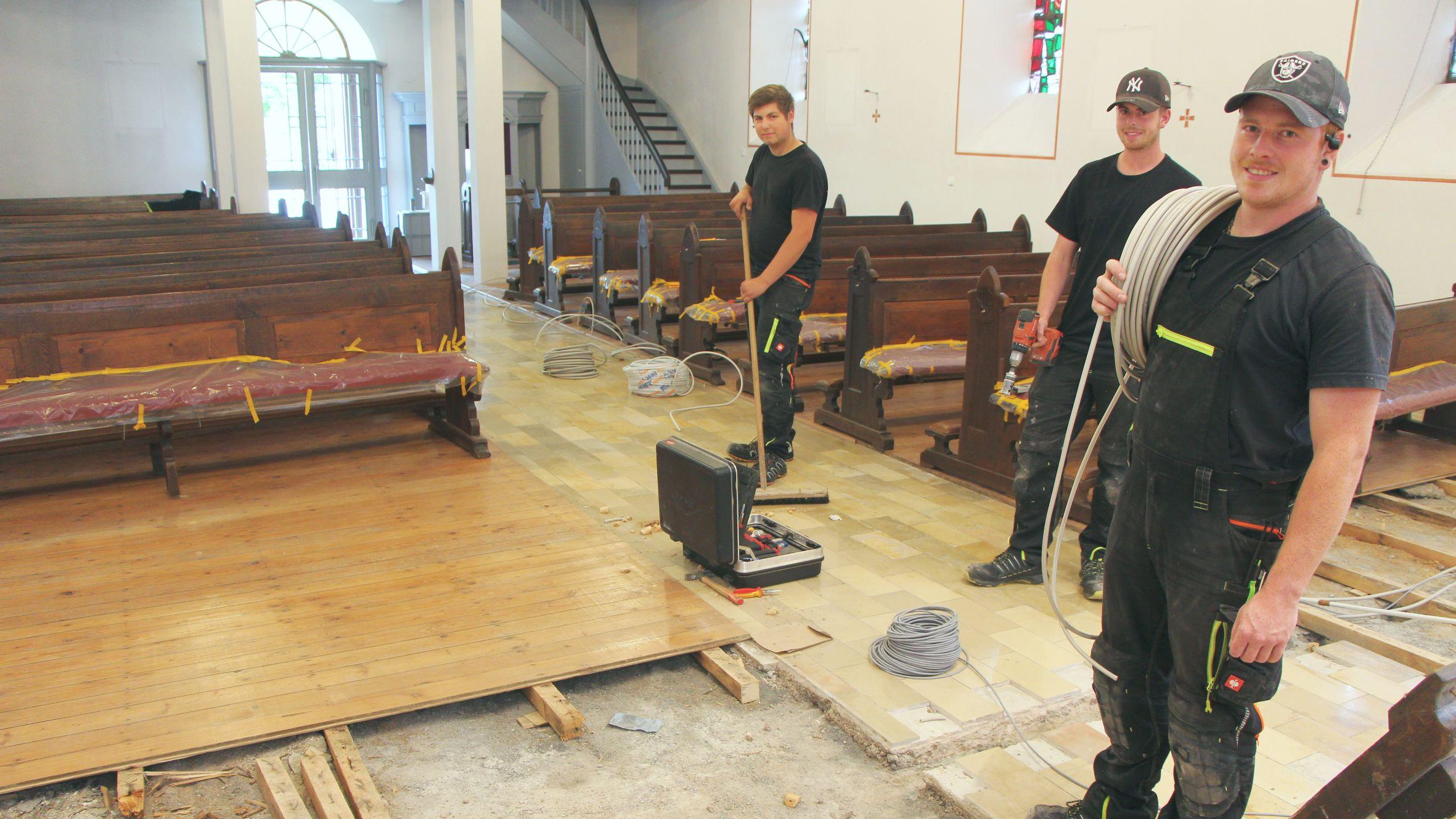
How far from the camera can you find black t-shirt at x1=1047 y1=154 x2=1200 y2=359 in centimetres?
318

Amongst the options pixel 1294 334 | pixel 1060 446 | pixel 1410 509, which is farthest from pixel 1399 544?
pixel 1294 334

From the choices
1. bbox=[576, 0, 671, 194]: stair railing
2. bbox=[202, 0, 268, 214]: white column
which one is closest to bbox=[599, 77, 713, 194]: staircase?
bbox=[576, 0, 671, 194]: stair railing

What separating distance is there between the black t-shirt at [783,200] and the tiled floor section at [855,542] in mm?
992

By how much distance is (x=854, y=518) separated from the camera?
4.26m

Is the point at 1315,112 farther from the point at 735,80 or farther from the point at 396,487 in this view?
the point at 735,80

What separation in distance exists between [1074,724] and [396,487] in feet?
9.66

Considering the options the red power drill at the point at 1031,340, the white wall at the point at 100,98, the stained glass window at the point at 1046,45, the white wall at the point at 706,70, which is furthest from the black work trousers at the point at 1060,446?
the white wall at the point at 100,98

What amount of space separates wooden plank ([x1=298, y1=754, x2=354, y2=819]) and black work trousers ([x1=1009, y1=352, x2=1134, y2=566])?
2.15 m

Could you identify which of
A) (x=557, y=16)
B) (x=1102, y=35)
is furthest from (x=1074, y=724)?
(x=557, y=16)

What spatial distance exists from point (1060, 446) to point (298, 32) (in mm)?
13621

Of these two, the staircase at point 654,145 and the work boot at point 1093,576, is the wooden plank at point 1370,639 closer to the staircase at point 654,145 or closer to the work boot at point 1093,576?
the work boot at point 1093,576

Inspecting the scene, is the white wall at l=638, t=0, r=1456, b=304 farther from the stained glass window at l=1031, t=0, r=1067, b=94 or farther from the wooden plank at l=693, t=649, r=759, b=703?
the wooden plank at l=693, t=649, r=759, b=703

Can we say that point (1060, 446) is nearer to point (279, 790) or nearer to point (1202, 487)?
point (1202, 487)

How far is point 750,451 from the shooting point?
4836 millimetres
